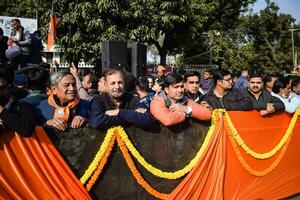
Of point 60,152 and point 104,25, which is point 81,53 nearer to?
point 104,25

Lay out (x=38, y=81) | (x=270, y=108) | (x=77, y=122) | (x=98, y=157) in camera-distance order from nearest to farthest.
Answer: (x=77, y=122) < (x=98, y=157) < (x=38, y=81) < (x=270, y=108)

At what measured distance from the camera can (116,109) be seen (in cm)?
421

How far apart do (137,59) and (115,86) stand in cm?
581

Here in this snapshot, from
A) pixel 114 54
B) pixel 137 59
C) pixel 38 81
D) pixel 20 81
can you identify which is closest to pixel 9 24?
pixel 137 59

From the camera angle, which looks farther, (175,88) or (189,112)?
(175,88)

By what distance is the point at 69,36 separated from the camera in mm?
19062

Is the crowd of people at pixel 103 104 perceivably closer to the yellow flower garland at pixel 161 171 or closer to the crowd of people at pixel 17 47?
the yellow flower garland at pixel 161 171

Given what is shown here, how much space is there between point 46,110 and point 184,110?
1.43 meters

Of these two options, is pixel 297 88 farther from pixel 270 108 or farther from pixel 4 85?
pixel 4 85

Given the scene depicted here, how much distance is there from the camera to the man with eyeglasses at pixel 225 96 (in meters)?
5.70

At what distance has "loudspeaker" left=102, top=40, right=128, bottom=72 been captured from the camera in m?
9.27

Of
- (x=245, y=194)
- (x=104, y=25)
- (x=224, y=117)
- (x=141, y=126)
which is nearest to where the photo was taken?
(x=141, y=126)

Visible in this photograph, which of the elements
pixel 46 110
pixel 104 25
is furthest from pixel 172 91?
pixel 104 25

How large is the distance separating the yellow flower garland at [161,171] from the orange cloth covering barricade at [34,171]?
0.60 m
